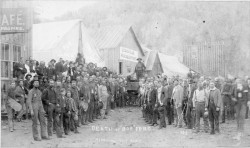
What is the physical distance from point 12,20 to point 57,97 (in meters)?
3.07

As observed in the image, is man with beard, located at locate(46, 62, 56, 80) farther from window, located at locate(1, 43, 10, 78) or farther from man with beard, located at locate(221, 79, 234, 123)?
man with beard, located at locate(221, 79, 234, 123)

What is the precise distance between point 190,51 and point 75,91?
619 centimetres

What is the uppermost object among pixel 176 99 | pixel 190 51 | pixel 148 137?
pixel 190 51

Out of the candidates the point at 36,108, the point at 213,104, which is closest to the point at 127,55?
the point at 213,104

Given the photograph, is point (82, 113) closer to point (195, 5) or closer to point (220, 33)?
point (195, 5)

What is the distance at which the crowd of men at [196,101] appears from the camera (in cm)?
894

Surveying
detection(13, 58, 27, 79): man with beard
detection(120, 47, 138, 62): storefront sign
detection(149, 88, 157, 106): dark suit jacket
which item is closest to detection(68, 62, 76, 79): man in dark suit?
detection(13, 58, 27, 79): man with beard

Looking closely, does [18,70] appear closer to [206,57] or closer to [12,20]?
[12,20]

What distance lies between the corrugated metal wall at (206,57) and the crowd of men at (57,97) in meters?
3.85

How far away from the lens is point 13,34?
11586 millimetres

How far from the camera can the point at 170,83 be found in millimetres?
11086

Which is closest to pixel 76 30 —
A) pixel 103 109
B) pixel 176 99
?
pixel 103 109

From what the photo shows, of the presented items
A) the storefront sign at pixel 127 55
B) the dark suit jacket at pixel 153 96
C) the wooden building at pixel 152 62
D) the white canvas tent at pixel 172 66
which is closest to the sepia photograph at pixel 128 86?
the dark suit jacket at pixel 153 96

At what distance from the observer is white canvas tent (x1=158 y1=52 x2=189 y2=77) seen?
24438 millimetres
